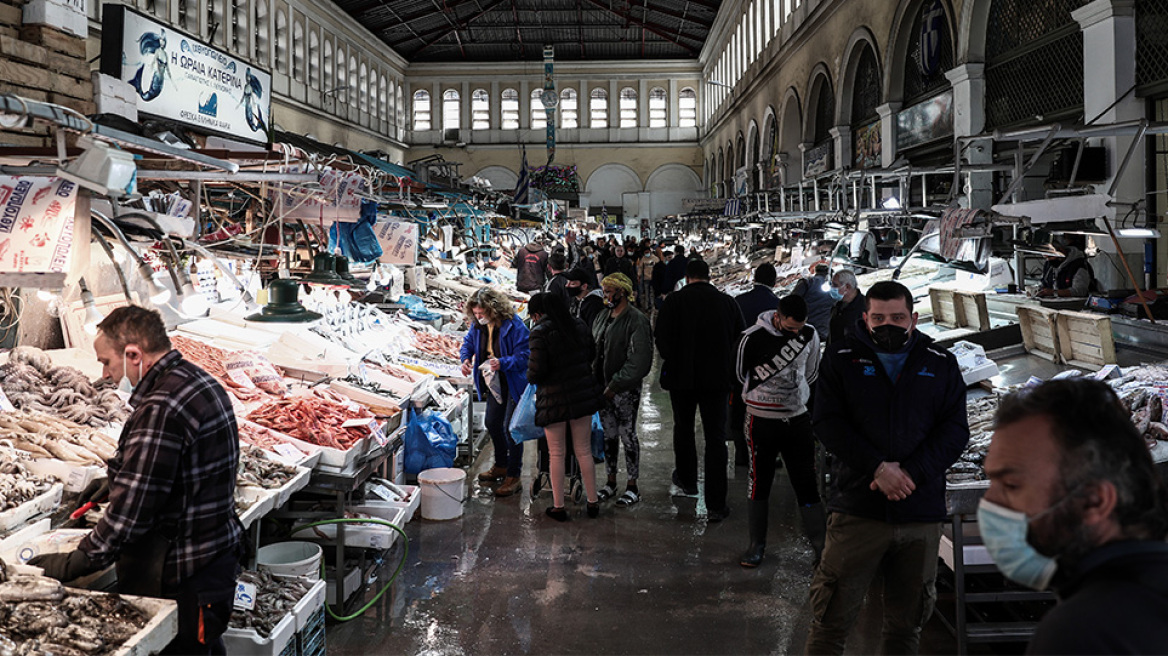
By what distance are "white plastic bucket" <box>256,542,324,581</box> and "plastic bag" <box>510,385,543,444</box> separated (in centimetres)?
223

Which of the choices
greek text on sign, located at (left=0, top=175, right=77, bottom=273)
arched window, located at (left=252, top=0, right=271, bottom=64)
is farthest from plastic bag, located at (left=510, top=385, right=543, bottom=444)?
arched window, located at (left=252, top=0, right=271, bottom=64)

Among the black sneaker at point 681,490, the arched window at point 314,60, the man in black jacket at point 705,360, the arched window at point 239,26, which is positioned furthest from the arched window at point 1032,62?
the arched window at point 314,60

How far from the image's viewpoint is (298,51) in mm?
28328

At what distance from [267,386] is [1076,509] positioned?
5.24 metres

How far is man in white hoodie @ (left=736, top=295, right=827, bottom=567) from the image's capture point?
5102 mm

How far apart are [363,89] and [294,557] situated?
3278 centimetres

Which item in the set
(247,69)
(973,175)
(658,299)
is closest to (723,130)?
(658,299)

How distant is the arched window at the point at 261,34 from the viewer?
25.4m

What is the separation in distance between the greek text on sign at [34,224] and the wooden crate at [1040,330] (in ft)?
18.6

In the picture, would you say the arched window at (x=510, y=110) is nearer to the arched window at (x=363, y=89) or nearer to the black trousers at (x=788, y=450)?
the arched window at (x=363, y=89)

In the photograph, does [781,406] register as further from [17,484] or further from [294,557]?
[17,484]

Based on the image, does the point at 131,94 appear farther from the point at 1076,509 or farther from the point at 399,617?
the point at 1076,509

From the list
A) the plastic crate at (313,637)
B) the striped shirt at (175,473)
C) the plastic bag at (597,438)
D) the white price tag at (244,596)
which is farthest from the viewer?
the plastic bag at (597,438)

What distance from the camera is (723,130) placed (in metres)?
33.9
